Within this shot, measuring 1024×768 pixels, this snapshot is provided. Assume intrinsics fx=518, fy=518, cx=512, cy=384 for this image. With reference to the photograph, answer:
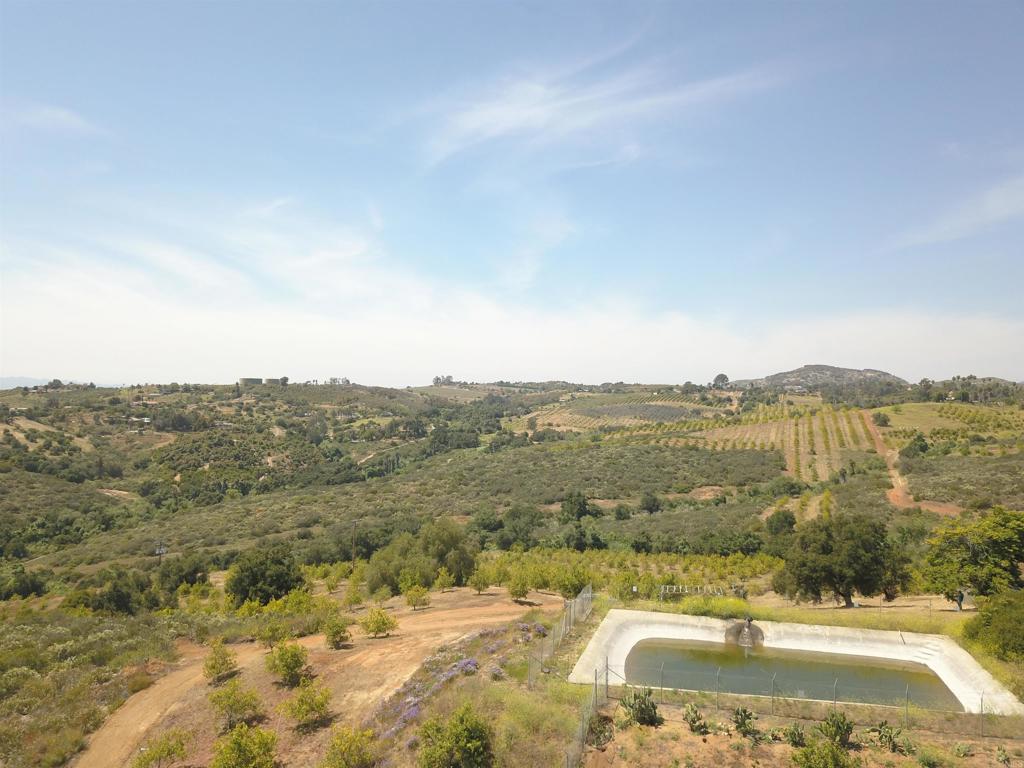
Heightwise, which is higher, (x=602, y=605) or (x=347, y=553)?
(x=602, y=605)

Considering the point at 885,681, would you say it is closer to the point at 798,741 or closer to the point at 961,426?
the point at 798,741

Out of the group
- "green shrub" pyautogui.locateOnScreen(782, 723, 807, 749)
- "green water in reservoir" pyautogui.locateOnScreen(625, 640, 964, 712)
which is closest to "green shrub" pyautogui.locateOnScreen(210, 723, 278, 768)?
"green water in reservoir" pyautogui.locateOnScreen(625, 640, 964, 712)

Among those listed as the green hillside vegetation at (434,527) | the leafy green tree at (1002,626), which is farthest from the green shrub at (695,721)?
the leafy green tree at (1002,626)

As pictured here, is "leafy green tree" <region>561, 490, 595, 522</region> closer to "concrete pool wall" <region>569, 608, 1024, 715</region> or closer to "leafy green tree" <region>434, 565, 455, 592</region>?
"leafy green tree" <region>434, 565, 455, 592</region>

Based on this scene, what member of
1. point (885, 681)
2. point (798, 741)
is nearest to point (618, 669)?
point (798, 741)

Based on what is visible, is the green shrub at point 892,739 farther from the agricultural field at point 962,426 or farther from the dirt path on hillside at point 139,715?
the agricultural field at point 962,426

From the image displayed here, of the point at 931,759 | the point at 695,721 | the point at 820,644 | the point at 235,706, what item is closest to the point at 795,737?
the point at 695,721
